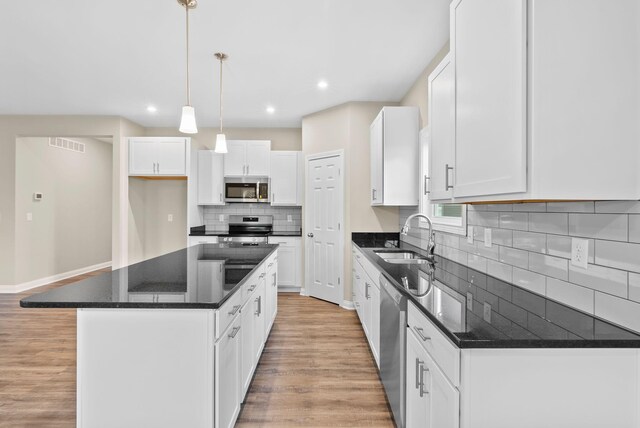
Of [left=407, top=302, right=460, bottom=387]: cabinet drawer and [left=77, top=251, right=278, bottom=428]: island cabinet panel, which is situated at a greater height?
[left=407, top=302, right=460, bottom=387]: cabinet drawer

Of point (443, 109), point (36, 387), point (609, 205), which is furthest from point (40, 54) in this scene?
point (609, 205)

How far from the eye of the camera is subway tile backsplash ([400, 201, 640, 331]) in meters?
1.16

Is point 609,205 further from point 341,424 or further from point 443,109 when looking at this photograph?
point 341,424

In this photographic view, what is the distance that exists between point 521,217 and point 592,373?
0.87 metres

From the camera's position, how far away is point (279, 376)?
2.61 meters

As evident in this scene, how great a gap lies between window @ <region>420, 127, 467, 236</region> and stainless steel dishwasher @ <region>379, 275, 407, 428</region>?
80 centimetres

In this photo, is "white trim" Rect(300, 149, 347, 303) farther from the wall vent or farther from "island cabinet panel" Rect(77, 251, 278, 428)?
the wall vent

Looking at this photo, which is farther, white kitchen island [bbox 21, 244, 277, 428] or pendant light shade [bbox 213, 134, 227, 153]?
pendant light shade [bbox 213, 134, 227, 153]

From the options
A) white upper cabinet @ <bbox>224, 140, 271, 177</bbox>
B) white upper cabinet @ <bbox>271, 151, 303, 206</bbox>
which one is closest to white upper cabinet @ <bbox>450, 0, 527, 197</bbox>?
white upper cabinet @ <bbox>271, 151, 303, 206</bbox>

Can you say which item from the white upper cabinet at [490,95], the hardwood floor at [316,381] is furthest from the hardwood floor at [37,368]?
the white upper cabinet at [490,95]

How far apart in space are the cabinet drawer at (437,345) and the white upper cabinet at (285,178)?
397 centimetres

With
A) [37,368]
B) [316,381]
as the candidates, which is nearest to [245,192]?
[37,368]

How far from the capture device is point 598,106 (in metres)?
1.11

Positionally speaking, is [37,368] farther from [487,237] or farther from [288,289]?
[487,237]
